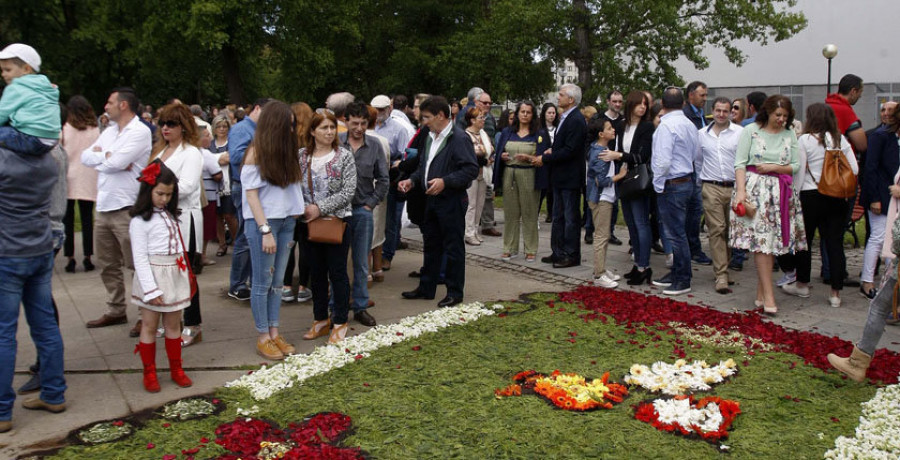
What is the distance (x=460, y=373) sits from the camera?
5.41 m

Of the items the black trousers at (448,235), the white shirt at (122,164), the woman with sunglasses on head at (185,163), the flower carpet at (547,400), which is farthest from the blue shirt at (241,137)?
the flower carpet at (547,400)

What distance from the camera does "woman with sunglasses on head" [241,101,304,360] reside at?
552 centimetres

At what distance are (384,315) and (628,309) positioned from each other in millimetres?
2382

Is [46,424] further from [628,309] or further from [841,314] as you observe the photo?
[841,314]

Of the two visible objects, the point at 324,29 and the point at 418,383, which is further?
the point at 324,29

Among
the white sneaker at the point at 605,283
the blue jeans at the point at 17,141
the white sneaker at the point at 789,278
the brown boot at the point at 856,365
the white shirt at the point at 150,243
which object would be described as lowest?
the brown boot at the point at 856,365

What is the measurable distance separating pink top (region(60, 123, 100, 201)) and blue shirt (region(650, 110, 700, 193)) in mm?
6489

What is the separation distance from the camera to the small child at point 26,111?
433cm

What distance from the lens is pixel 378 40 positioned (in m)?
38.9

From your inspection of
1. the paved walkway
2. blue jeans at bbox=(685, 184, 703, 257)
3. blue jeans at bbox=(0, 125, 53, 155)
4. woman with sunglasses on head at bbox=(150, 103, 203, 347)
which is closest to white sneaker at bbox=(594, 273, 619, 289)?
the paved walkway

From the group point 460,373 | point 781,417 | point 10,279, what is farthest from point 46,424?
point 781,417

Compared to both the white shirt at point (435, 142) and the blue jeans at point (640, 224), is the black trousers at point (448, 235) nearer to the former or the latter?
the white shirt at point (435, 142)

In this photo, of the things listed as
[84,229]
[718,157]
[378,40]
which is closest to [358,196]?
[718,157]

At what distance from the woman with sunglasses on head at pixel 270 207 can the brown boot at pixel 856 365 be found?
4.16 metres
